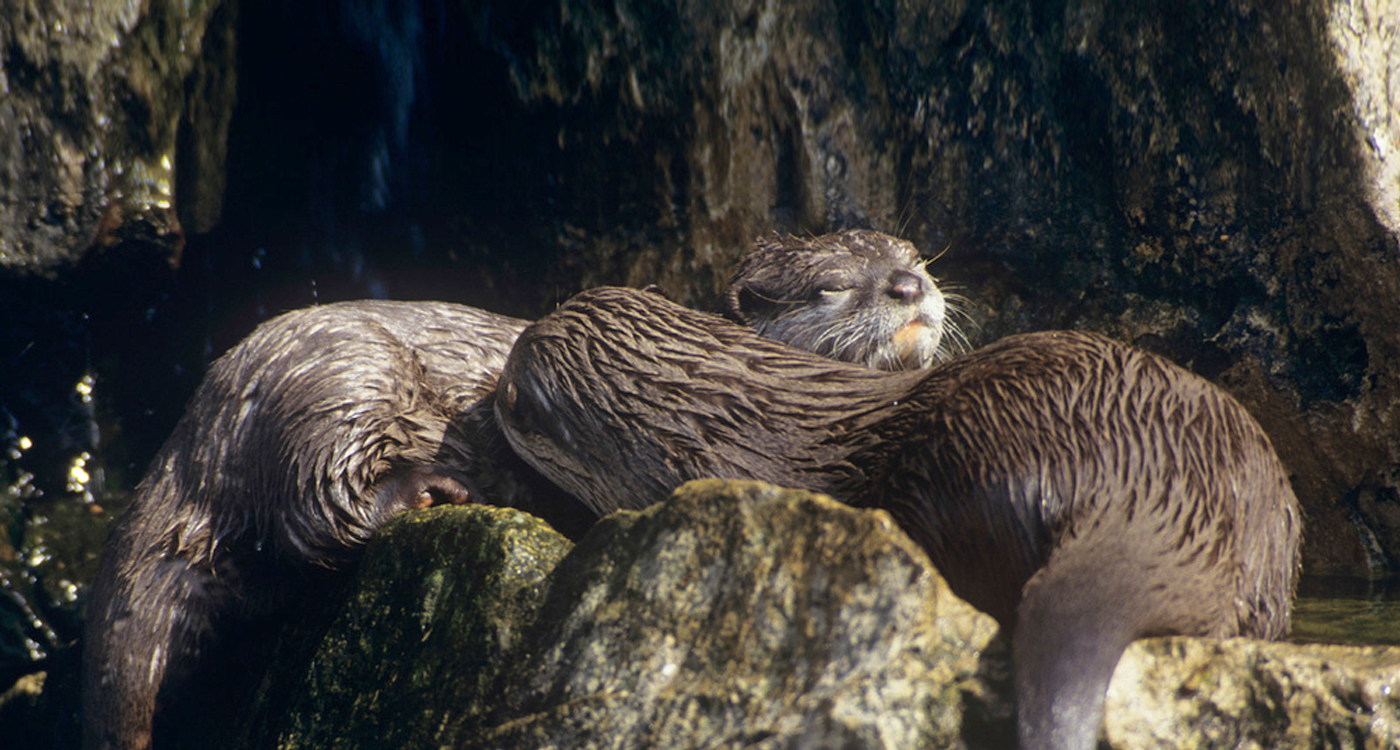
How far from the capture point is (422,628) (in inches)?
74.6

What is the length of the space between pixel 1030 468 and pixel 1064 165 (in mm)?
1815

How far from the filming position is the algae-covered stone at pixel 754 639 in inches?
52.5

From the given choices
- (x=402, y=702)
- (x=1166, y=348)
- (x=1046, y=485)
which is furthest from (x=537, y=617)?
(x=1166, y=348)

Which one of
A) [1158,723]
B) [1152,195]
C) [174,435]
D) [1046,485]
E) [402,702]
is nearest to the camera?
[1158,723]

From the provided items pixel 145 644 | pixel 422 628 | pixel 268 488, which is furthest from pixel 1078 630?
pixel 145 644

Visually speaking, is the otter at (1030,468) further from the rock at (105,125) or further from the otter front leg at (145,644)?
the rock at (105,125)

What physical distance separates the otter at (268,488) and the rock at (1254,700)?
1.80 meters

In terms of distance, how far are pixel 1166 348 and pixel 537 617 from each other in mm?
2300

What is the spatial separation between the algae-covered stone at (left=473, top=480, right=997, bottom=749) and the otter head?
4.11ft

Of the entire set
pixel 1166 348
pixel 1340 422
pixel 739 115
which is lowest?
pixel 1340 422

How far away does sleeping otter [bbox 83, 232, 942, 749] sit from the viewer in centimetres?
262

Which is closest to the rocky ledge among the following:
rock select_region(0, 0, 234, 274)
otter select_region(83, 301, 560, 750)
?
otter select_region(83, 301, 560, 750)

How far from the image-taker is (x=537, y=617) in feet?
5.48

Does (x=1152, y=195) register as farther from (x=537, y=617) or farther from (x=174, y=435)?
(x=174, y=435)
